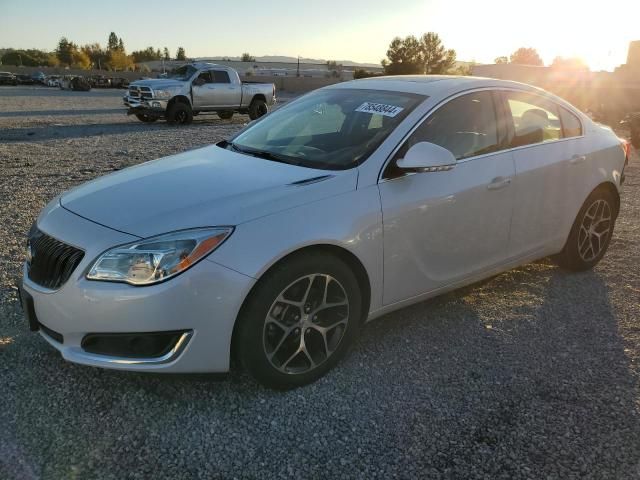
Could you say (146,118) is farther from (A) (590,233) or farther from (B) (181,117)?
(A) (590,233)

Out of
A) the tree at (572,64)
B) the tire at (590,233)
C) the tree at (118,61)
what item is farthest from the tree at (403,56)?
the tire at (590,233)

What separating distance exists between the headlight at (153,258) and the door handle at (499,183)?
201 centimetres

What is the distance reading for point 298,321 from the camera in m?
3.03

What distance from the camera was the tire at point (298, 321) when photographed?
2.82 meters

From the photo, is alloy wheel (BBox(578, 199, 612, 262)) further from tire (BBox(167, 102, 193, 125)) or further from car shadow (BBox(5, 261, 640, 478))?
tire (BBox(167, 102, 193, 125))

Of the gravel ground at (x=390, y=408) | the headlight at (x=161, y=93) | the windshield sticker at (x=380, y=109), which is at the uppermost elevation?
the windshield sticker at (x=380, y=109)

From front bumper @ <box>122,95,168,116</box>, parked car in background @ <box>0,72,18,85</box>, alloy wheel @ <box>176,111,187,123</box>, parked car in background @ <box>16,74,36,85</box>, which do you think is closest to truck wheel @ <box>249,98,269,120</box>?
alloy wheel @ <box>176,111,187,123</box>

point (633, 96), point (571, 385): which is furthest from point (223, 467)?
point (633, 96)

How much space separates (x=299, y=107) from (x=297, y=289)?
1929mm

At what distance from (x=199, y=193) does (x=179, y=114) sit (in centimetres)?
1672

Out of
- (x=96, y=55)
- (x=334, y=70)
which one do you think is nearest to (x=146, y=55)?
(x=96, y=55)

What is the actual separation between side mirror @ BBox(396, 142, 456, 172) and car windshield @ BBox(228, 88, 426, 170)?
0.23 m

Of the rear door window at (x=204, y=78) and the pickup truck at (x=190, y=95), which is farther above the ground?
the rear door window at (x=204, y=78)

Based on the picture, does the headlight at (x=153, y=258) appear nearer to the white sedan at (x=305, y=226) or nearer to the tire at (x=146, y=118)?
the white sedan at (x=305, y=226)
